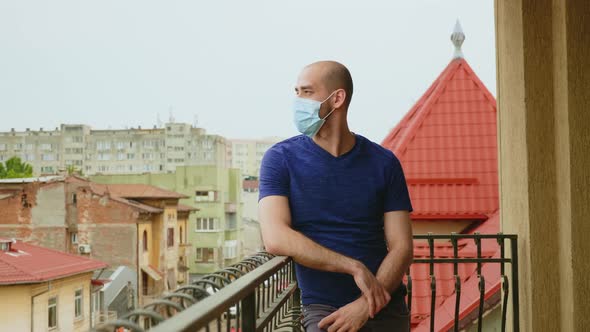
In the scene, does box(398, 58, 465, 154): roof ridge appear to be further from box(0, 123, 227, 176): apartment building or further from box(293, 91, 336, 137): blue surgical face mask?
box(0, 123, 227, 176): apartment building

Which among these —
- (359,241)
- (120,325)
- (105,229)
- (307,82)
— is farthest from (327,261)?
(105,229)

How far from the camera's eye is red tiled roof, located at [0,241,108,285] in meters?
38.3

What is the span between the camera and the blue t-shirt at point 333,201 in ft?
8.74

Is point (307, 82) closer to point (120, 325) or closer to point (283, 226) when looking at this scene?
point (283, 226)

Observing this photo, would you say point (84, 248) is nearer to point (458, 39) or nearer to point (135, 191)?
point (135, 191)

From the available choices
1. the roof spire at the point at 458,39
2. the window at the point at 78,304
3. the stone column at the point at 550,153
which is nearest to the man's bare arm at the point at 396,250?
the stone column at the point at 550,153

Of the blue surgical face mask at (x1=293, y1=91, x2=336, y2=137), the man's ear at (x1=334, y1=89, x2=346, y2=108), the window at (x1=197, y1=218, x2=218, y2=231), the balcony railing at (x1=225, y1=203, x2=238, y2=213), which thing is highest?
the man's ear at (x1=334, y1=89, x2=346, y2=108)

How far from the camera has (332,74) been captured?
2738mm

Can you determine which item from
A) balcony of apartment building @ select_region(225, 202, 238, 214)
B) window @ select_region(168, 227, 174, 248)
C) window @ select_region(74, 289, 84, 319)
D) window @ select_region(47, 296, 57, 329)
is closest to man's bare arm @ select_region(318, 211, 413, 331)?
window @ select_region(47, 296, 57, 329)

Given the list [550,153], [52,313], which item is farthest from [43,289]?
[550,153]

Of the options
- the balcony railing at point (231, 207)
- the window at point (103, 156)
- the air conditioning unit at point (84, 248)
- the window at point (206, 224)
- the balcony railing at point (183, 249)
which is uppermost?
the window at point (103, 156)

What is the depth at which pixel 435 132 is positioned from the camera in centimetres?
959

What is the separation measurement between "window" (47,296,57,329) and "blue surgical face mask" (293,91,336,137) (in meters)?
40.3

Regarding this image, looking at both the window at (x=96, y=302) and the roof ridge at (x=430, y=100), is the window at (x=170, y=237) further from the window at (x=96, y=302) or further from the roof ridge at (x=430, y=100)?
the roof ridge at (x=430, y=100)
